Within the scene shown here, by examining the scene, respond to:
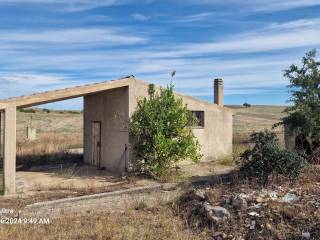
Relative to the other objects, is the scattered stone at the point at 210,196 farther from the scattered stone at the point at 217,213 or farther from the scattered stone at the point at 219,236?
the scattered stone at the point at 219,236

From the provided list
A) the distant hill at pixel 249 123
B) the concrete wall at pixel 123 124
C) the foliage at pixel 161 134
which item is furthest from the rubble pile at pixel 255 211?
the distant hill at pixel 249 123

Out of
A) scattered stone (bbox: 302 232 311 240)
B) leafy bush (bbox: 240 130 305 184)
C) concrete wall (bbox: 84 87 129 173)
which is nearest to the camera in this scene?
scattered stone (bbox: 302 232 311 240)

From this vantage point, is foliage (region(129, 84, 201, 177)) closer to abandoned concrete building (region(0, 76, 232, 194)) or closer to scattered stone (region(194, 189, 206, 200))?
abandoned concrete building (region(0, 76, 232, 194))

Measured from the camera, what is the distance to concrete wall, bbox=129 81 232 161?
18.6 metres

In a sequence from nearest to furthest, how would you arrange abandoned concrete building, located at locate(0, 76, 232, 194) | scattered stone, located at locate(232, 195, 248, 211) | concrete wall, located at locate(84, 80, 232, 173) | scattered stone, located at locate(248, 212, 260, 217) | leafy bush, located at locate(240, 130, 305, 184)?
scattered stone, located at locate(248, 212, 260, 217) < scattered stone, located at locate(232, 195, 248, 211) < leafy bush, located at locate(240, 130, 305, 184) < abandoned concrete building, located at locate(0, 76, 232, 194) < concrete wall, located at locate(84, 80, 232, 173)

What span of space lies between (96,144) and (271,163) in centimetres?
1014

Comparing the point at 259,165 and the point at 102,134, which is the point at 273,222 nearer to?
the point at 259,165

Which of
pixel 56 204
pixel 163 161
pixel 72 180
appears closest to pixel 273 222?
pixel 56 204

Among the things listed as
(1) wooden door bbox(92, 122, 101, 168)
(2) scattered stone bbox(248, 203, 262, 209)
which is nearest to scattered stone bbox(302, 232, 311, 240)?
(2) scattered stone bbox(248, 203, 262, 209)

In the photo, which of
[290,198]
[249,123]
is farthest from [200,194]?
[249,123]

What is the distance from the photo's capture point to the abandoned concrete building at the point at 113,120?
1332cm

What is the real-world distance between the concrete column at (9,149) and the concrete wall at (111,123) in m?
4.29

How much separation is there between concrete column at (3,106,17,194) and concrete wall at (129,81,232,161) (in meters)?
6.80

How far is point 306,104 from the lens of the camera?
14094mm
